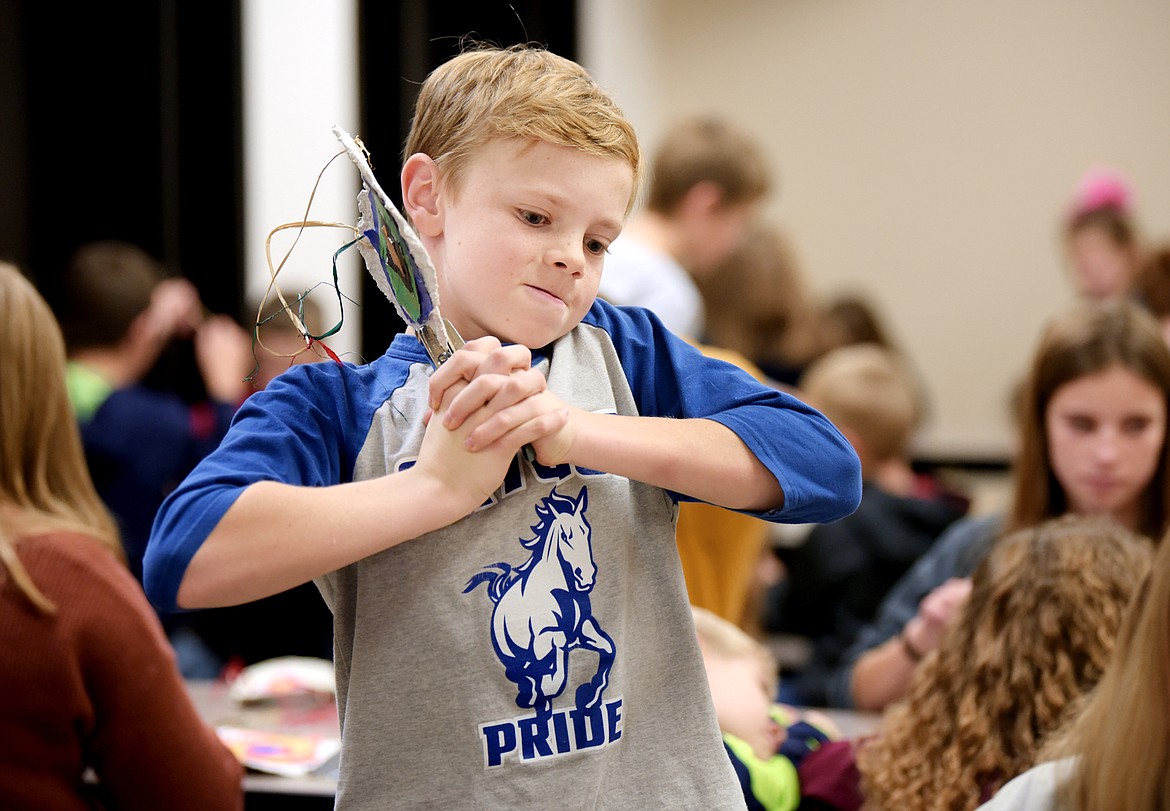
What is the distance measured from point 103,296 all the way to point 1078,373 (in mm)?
3109

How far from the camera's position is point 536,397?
108 cm

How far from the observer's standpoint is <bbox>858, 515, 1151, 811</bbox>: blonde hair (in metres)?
1.78

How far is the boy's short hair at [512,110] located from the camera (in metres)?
1.13

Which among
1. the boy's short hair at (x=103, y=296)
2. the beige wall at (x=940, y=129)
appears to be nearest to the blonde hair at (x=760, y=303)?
the boy's short hair at (x=103, y=296)

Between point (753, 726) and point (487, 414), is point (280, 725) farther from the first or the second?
point (487, 414)

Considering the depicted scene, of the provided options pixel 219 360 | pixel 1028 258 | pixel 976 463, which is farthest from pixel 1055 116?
pixel 219 360

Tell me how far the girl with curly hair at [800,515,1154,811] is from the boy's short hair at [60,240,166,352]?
3053 mm

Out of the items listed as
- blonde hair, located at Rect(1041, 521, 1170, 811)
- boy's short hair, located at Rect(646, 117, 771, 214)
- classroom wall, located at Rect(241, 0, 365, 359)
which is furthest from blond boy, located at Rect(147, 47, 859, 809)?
classroom wall, located at Rect(241, 0, 365, 359)

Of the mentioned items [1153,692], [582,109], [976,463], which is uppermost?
[582,109]

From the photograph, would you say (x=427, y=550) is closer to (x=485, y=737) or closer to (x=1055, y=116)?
(x=485, y=737)

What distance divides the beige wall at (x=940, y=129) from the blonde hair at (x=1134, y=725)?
22.3 ft

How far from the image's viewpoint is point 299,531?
1.04m

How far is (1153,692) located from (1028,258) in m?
7.32

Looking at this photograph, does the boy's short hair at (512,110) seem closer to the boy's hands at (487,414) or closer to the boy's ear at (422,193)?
the boy's ear at (422,193)
